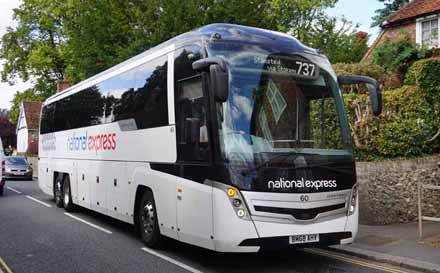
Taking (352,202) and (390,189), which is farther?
(390,189)

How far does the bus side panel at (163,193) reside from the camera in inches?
314

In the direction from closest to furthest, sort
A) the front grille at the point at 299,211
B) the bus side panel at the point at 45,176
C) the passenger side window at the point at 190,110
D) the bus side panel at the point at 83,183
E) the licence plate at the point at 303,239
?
the front grille at the point at 299,211, the licence plate at the point at 303,239, the passenger side window at the point at 190,110, the bus side panel at the point at 83,183, the bus side panel at the point at 45,176

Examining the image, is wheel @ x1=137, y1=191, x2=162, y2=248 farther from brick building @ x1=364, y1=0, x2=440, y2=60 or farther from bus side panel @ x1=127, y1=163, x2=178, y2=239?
brick building @ x1=364, y1=0, x2=440, y2=60

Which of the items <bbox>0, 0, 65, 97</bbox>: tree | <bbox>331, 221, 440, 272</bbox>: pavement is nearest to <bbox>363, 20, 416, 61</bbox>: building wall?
<bbox>331, 221, 440, 272</bbox>: pavement

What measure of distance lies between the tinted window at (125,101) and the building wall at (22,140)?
52177 millimetres

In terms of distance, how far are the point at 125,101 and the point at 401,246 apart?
235 inches

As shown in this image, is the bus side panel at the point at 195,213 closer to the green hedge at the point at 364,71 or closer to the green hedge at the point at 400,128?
the green hedge at the point at 400,128

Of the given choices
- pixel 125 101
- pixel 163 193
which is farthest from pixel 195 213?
pixel 125 101

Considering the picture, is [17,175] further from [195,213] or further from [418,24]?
[195,213]

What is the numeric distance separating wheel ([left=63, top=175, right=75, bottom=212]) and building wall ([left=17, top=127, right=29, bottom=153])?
2033 inches

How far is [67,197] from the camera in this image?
14328 mm

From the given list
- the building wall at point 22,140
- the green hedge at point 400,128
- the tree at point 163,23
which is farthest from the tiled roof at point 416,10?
the building wall at point 22,140

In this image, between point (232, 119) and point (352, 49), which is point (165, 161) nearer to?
point (232, 119)

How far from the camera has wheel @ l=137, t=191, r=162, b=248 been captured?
28.8ft
